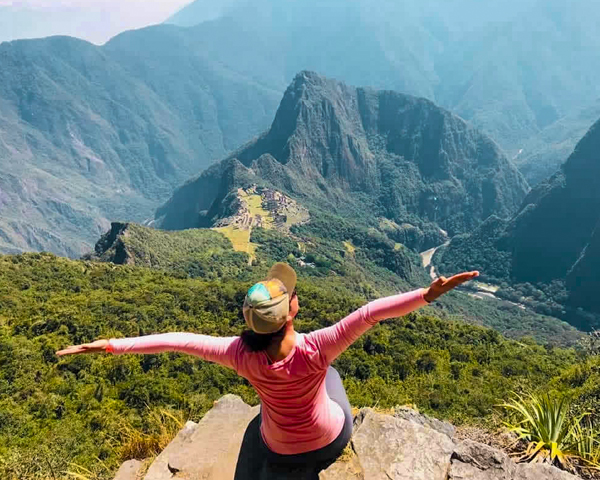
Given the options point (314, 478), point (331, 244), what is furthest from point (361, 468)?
point (331, 244)

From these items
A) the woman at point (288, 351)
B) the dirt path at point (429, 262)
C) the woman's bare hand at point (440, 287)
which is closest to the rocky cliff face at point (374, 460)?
the woman at point (288, 351)

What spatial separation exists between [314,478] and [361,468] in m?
0.57

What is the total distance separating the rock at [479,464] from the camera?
525 cm

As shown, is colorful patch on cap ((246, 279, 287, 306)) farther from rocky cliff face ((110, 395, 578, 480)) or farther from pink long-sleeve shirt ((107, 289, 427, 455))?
rocky cliff face ((110, 395, 578, 480))

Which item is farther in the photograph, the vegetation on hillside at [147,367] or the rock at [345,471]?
the vegetation on hillside at [147,367]

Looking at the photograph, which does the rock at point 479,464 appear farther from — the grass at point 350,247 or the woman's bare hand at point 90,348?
the grass at point 350,247

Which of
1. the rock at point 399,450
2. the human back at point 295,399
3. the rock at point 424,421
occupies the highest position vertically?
the human back at point 295,399

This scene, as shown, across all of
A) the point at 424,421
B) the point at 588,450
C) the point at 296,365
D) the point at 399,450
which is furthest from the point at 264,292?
the point at 588,450

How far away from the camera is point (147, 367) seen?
1162 inches

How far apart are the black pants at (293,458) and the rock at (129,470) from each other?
6.39ft

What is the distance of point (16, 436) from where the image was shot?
1920 cm

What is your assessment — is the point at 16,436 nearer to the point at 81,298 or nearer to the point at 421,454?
the point at 421,454

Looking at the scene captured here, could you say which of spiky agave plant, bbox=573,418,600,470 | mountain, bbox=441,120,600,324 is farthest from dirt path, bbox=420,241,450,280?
spiky agave plant, bbox=573,418,600,470

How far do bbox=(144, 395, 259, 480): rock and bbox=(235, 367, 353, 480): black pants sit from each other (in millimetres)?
226
